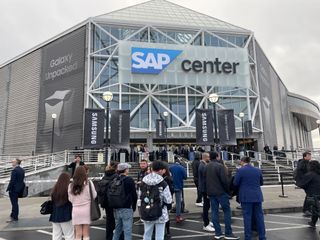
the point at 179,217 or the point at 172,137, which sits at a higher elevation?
the point at 172,137

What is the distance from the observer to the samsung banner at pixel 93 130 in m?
14.1

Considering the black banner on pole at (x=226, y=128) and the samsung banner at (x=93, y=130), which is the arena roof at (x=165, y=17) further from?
the samsung banner at (x=93, y=130)

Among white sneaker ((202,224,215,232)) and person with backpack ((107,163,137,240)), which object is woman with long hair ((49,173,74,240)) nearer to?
person with backpack ((107,163,137,240))

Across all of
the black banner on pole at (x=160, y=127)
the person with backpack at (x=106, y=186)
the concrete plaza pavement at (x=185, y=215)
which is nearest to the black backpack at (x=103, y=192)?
the person with backpack at (x=106, y=186)

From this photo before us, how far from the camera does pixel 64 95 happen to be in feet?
104

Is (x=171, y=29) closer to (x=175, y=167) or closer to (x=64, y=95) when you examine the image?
(x=64, y=95)

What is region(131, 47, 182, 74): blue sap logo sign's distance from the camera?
3072 centimetres

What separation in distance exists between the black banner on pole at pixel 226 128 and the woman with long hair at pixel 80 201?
12195 millimetres

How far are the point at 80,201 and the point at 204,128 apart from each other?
11.9 m

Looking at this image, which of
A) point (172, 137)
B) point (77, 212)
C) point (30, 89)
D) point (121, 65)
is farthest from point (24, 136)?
point (77, 212)

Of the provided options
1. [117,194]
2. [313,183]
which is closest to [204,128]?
[313,183]

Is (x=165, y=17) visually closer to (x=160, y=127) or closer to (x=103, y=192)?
(x=160, y=127)

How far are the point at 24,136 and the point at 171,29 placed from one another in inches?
843

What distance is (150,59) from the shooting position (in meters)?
31.3
